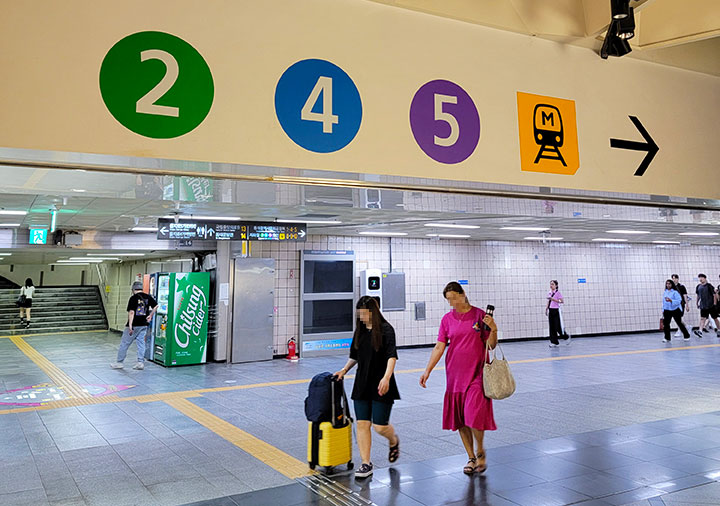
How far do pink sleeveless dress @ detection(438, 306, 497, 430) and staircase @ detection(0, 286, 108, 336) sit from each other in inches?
735

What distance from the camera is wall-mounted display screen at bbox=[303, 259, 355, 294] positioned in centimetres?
1254

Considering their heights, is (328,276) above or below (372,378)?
above

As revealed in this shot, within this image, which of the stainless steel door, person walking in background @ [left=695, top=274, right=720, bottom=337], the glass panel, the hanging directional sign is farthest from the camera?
person walking in background @ [left=695, top=274, right=720, bottom=337]

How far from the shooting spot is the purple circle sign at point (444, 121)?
6.18ft

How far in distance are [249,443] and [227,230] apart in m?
4.90

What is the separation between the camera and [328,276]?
1280 cm

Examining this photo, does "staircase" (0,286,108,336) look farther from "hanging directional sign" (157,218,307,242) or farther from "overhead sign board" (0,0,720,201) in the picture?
"overhead sign board" (0,0,720,201)

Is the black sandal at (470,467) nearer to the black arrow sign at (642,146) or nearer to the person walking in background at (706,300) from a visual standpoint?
the black arrow sign at (642,146)

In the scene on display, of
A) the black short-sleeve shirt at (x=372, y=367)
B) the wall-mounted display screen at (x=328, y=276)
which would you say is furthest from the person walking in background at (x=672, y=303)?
the black short-sleeve shirt at (x=372, y=367)

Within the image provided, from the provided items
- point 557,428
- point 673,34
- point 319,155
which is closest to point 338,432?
point 557,428

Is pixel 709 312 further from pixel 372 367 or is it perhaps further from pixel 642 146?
pixel 642 146

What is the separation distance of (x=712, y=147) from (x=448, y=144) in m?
1.43

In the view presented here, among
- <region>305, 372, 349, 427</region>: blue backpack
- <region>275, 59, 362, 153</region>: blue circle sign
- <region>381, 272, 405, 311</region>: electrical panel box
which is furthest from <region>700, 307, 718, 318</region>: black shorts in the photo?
<region>275, 59, 362, 153</region>: blue circle sign

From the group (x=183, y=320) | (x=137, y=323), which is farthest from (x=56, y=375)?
(x=183, y=320)
